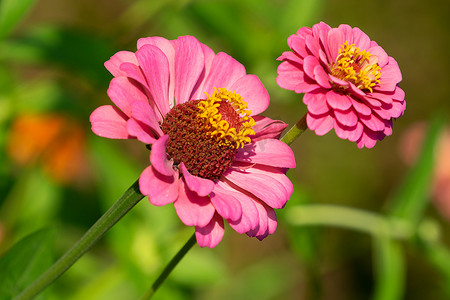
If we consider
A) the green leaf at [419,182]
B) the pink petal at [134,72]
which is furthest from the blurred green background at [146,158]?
the pink petal at [134,72]

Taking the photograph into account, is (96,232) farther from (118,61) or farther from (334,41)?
(334,41)

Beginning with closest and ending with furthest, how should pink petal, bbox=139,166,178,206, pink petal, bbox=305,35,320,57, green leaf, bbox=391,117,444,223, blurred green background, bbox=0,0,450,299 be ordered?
pink petal, bbox=139,166,178,206 → pink petal, bbox=305,35,320,57 → blurred green background, bbox=0,0,450,299 → green leaf, bbox=391,117,444,223

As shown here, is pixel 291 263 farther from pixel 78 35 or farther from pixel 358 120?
pixel 358 120

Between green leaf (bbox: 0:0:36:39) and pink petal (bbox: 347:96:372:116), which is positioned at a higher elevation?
green leaf (bbox: 0:0:36:39)

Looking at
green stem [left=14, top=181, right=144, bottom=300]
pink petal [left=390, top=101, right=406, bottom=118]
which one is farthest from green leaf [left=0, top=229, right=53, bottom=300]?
pink petal [left=390, top=101, right=406, bottom=118]

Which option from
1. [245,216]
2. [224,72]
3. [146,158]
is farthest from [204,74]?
[146,158]

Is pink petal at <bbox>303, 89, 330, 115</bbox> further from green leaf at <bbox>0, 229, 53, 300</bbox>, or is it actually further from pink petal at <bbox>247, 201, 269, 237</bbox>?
green leaf at <bbox>0, 229, 53, 300</bbox>
